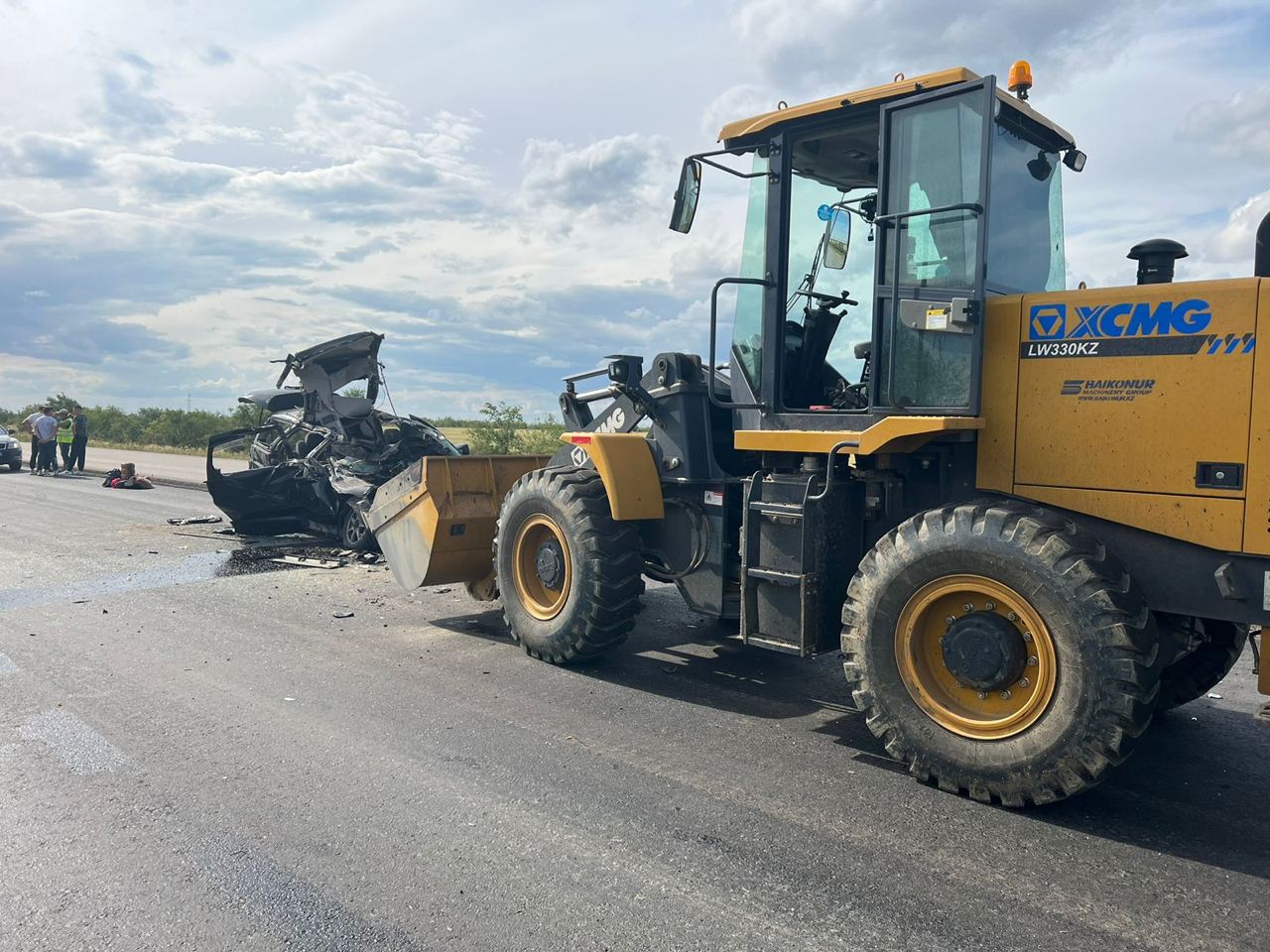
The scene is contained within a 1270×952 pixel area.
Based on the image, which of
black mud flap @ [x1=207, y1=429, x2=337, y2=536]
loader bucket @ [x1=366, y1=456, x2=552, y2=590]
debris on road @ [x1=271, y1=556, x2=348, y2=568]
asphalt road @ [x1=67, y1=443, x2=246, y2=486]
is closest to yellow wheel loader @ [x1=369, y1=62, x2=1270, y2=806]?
loader bucket @ [x1=366, y1=456, x2=552, y2=590]

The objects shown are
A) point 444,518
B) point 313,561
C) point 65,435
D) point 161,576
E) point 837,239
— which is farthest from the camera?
point 65,435

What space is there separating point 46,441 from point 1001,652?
25913mm

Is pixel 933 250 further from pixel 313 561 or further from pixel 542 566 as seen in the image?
pixel 313 561

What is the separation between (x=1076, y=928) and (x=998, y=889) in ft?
1.00

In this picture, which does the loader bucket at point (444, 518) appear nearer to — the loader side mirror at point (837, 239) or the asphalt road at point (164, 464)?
the loader side mirror at point (837, 239)

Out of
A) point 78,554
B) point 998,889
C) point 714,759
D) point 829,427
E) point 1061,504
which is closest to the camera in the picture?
point 998,889

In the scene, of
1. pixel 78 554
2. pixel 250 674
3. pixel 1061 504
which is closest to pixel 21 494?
pixel 78 554

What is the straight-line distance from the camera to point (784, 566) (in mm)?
5215

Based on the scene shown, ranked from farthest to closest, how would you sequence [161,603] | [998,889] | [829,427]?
[161,603] → [829,427] → [998,889]

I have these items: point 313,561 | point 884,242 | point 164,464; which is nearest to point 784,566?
point 884,242

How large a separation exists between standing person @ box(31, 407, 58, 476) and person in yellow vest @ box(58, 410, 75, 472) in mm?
146

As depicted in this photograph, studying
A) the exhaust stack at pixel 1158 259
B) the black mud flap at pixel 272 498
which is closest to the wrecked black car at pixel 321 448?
the black mud flap at pixel 272 498

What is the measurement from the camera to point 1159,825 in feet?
13.3

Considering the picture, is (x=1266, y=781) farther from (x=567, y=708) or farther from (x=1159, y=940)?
(x=567, y=708)
